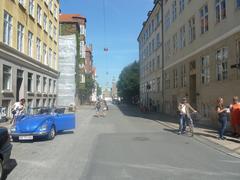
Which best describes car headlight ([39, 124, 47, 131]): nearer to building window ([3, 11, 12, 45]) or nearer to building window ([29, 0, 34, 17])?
building window ([3, 11, 12, 45])

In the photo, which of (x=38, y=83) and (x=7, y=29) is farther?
(x=38, y=83)

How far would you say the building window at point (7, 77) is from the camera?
956 inches

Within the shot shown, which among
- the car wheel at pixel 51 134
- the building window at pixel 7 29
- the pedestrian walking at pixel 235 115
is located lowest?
the car wheel at pixel 51 134

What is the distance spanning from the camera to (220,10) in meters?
21.0

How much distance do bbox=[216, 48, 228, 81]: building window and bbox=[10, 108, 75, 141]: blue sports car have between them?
348 inches

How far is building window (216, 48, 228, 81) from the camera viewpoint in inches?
778

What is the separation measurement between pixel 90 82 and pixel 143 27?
65.8ft

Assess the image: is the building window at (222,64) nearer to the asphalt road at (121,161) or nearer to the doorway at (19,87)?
the asphalt road at (121,161)

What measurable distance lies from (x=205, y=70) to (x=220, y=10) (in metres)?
4.45

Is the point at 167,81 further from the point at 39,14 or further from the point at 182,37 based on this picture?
the point at 39,14

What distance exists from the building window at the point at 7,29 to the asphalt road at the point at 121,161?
12266mm

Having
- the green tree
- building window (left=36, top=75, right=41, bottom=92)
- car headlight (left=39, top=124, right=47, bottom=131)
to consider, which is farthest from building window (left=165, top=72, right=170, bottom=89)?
the green tree

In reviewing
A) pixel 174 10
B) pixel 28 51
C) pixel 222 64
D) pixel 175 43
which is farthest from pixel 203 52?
pixel 28 51

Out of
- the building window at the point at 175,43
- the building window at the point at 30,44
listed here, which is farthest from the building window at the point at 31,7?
the building window at the point at 175,43
